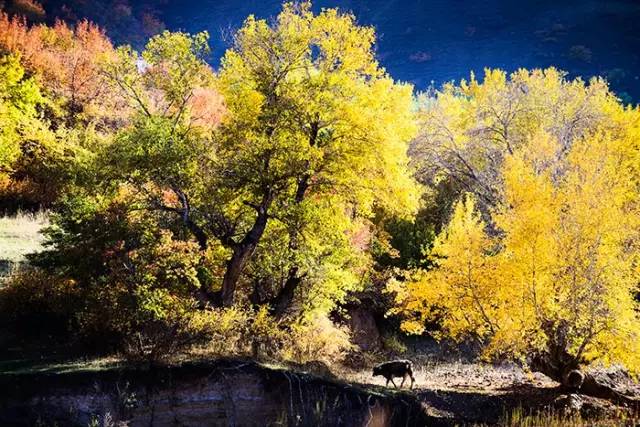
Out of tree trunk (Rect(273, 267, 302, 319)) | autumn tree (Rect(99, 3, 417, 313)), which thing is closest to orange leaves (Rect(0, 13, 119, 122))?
autumn tree (Rect(99, 3, 417, 313))

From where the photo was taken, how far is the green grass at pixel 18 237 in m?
17.6

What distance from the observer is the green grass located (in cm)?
1758

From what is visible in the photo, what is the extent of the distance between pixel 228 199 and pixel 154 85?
428 centimetres

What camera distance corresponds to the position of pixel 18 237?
68.5ft

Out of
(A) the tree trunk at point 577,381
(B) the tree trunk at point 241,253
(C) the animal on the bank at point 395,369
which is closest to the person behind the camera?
(A) the tree trunk at point 577,381

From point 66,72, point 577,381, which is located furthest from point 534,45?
point 577,381

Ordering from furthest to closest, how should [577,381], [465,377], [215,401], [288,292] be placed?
[465,377] < [288,292] < [577,381] < [215,401]

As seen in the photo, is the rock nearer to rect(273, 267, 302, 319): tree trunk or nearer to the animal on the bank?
the animal on the bank

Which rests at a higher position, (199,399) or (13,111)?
(13,111)

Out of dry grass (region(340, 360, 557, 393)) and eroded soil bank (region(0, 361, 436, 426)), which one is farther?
dry grass (region(340, 360, 557, 393))

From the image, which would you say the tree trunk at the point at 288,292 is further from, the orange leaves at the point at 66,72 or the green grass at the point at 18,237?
the orange leaves at the point at 66,72

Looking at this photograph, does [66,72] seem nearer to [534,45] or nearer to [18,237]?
[18,237]

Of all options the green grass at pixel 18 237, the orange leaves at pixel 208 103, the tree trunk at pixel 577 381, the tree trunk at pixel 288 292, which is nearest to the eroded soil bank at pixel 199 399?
the tree trunk at pixel 577 381

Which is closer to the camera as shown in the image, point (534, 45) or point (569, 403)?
point (569, 403)
